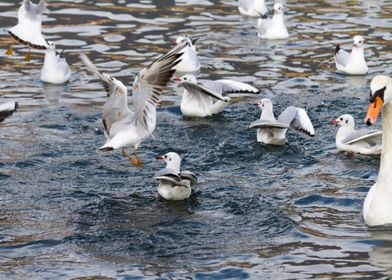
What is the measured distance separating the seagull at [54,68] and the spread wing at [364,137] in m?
5.59

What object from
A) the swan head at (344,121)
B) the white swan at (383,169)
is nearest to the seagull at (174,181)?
the white swan at (383,169)

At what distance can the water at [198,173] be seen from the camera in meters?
9.56

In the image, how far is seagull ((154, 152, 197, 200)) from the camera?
1114cm

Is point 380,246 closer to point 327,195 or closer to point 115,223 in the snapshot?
point 327,195

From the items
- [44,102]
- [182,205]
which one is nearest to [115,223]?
[182,205]

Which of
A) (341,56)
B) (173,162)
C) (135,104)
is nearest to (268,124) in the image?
(173,162)

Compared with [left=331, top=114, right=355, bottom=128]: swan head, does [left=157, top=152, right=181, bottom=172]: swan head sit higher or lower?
lower

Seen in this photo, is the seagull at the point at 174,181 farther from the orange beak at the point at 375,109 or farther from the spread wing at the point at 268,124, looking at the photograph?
the orange beak at the point at 375,109

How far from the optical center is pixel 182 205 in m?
11.4

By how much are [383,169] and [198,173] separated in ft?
9.31

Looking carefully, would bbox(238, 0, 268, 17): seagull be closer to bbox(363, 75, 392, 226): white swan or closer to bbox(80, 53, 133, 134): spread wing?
bbox(80, 53, 133, 134): spread wing

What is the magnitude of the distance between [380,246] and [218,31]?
10992 millimetres

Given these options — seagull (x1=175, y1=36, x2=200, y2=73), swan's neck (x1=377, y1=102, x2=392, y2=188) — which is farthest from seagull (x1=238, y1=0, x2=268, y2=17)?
swan's neck (x1=377, y1=102, x2=392, y2=188)

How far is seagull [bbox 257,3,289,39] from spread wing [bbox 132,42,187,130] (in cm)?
790
